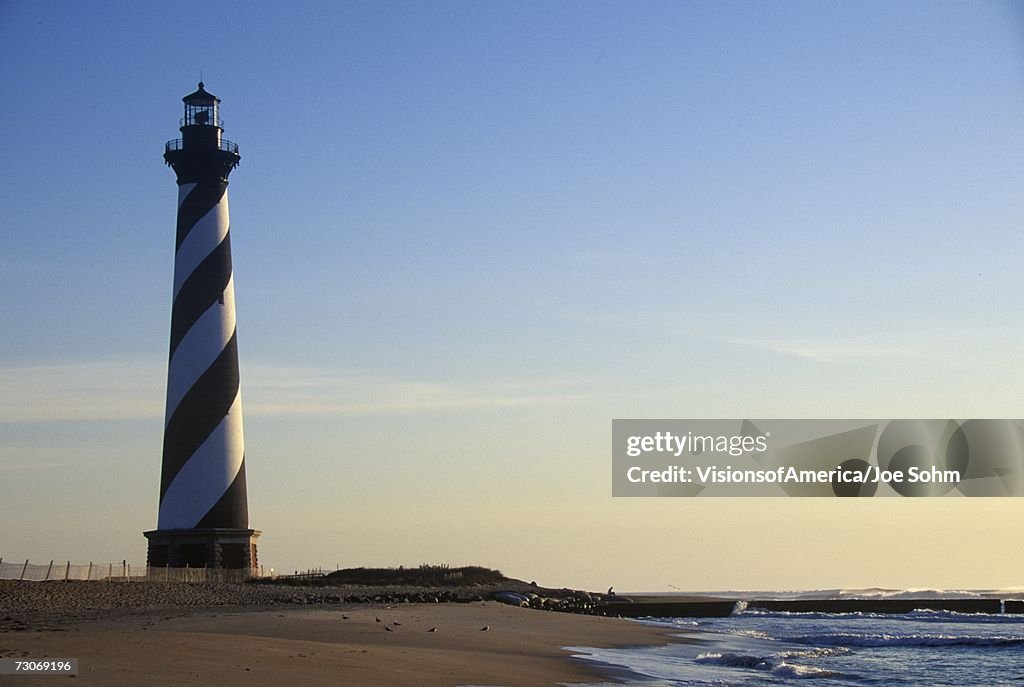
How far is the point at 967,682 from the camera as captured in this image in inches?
955

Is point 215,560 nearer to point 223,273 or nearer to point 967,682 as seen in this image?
point 223,273

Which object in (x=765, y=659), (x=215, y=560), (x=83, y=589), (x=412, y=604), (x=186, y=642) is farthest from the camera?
(x=215, y=560)

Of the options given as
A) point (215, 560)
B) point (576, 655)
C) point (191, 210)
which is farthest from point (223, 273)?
point (576, 655)

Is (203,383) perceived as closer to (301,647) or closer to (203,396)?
(203,396)

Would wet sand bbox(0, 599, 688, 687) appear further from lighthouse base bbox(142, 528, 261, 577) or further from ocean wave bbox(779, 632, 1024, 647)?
lighthouse base bbox(142, 528, 261, 577)

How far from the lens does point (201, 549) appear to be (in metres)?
39.9

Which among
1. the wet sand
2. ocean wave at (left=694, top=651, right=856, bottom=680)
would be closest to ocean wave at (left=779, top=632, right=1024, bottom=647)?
the wet sand

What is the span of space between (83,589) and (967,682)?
794 inches

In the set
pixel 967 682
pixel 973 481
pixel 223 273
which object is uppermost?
pixel 223 273

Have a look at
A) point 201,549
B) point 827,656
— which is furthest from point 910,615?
point 201,549

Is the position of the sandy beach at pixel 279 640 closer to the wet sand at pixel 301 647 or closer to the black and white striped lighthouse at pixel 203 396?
the wet sand at pixel 301 647

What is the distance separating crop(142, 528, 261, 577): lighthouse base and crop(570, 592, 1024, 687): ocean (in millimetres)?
15023

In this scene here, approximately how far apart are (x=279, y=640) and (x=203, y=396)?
75.8 ft

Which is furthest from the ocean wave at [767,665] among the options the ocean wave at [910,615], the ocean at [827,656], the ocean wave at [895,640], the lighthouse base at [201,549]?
the ocean wave at [910,615]
